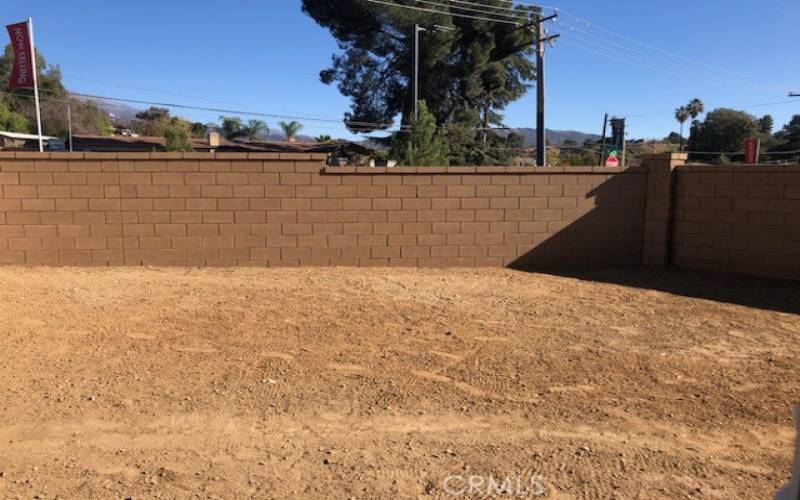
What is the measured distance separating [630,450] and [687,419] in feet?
2.47

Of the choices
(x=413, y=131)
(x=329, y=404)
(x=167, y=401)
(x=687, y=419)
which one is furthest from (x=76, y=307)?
(x=413, y=131)

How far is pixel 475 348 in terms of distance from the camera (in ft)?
19.5

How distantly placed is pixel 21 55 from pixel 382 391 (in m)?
24.8

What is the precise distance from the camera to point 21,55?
23.8m

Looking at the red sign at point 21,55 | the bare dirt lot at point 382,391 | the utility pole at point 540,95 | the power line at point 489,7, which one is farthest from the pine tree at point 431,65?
the bare dirt lot at point 382,391

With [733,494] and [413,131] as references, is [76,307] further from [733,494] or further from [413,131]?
[413,131]

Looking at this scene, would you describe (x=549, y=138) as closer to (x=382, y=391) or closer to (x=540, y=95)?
(x=540, y=95)

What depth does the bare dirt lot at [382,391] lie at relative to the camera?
3.58 meters

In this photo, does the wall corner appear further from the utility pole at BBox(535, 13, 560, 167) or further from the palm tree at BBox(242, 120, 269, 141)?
the palm tree at BBox(242, 120, 269, 141)

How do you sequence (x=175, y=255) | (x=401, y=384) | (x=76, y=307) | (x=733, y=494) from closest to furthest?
(x=733, y=494) < (x=401, y=384) < (x=76, y=307) < (x=175, y=255)

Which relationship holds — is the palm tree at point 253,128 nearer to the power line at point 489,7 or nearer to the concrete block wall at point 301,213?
the power line at point 489,7

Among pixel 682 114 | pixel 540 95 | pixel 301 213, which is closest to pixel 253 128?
pixel 540 95

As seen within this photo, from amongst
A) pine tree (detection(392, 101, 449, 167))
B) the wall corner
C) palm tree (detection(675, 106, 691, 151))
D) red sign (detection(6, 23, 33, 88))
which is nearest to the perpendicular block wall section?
the wall corner

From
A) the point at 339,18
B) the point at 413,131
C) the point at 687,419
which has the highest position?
the point at 339,18
